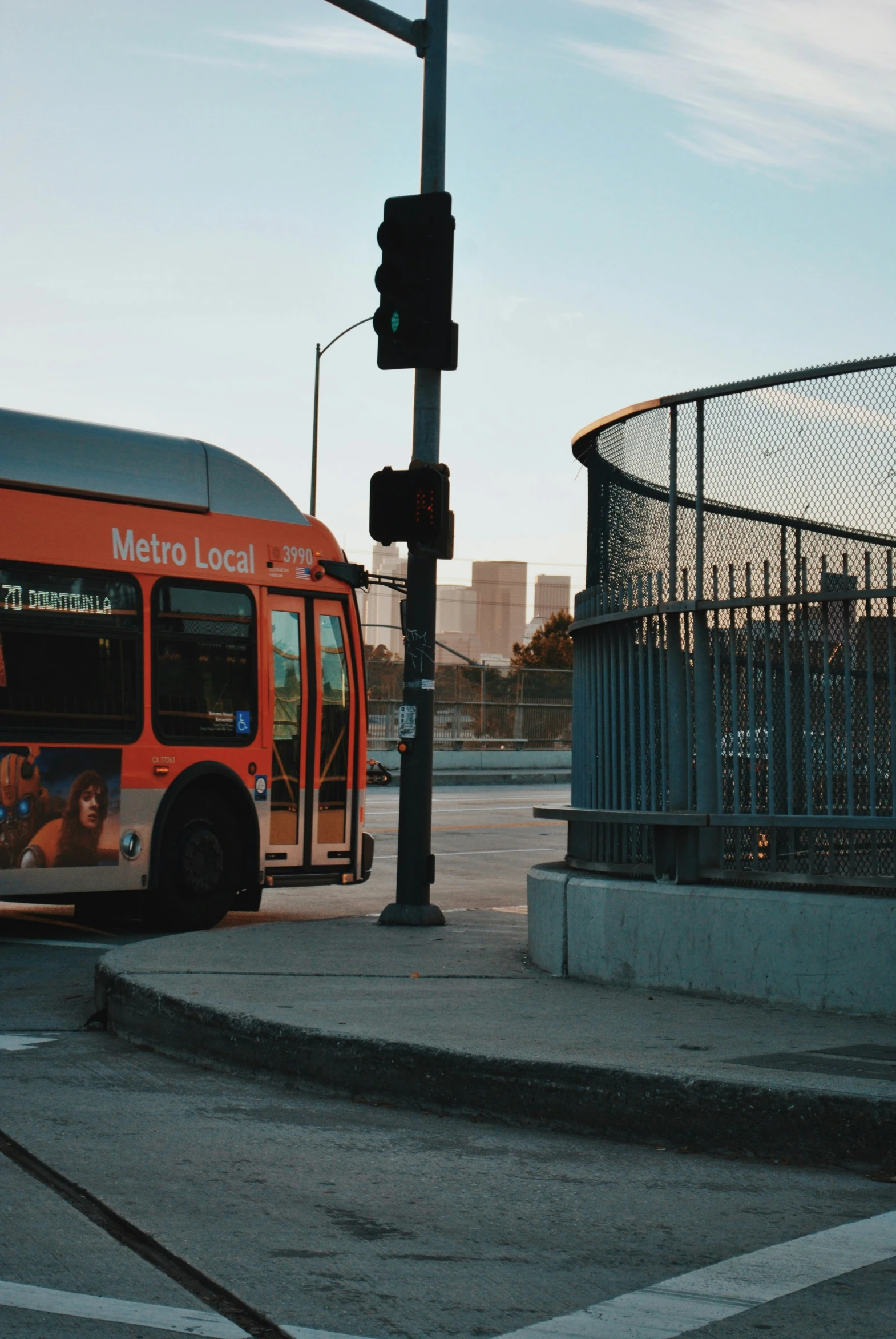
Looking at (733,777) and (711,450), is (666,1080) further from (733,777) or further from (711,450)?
(711,450)

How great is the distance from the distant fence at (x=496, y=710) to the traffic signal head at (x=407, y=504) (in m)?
31.2

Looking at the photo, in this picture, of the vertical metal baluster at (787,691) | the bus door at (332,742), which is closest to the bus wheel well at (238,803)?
the bus door at (332,742)

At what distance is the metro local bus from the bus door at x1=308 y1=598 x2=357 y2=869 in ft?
0.06

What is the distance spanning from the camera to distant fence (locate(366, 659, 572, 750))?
44.2 m

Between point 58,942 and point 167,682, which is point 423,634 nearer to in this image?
point 167,682

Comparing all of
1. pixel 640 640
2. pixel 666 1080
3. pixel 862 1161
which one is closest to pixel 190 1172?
pixel 666 1080

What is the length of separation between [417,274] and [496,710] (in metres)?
35.8

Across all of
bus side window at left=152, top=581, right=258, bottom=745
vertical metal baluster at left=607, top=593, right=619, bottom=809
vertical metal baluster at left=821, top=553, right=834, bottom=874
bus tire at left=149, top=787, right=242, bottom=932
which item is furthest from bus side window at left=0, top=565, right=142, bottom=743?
vertical metal baluster at left=821, top=553, right=834, bottom=874

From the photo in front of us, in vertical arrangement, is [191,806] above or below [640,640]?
below

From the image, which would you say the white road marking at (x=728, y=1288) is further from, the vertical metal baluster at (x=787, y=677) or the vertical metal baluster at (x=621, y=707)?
the vertical metal baluster at (x=621, y=707)

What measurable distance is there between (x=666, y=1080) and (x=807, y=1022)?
1535 millimetres

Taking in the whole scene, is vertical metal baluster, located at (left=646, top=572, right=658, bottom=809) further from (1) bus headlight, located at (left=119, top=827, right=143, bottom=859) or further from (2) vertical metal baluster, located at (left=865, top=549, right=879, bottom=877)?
(1) bus headlight, located at (left=119, top=827, right=143, bottom=859)

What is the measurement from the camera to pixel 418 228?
10.5 m

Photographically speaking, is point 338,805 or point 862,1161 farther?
point 338,805
